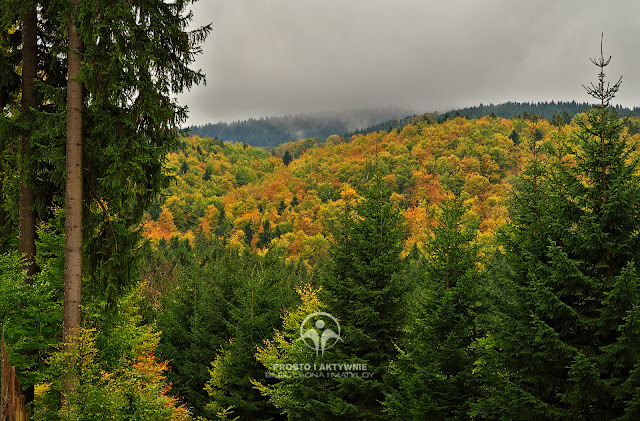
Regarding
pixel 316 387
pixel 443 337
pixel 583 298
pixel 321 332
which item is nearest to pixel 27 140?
pixel 321 332

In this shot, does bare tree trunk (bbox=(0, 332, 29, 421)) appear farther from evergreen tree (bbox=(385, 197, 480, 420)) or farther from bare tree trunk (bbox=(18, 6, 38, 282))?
evergreen tree (bbox=(385, 197, 480, 420))

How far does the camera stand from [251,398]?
71.7 ft

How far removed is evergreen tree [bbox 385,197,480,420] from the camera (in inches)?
480

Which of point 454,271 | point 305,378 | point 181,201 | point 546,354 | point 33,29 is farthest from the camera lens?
point 181,201

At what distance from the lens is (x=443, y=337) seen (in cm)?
1295

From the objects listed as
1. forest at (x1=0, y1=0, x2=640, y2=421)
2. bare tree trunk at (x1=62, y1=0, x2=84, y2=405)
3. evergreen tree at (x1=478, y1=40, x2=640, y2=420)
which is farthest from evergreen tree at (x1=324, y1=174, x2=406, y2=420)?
bare tree trunk at (x1=62, y1=0, x2=84, y2=405)

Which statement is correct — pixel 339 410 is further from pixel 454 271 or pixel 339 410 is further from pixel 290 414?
pixel 454 271

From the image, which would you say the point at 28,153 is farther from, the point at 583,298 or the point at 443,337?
the point at 583,298

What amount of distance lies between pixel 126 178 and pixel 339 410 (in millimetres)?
9222

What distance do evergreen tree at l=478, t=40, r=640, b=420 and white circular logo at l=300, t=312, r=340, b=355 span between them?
5750mm

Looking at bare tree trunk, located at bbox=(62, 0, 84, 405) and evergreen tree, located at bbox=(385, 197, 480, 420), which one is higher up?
bare tree trunk, located at bbox=(62, 0, 84, 405)

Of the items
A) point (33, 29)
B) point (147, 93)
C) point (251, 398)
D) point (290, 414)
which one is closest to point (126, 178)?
point (147, 93)

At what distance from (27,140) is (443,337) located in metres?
11.4

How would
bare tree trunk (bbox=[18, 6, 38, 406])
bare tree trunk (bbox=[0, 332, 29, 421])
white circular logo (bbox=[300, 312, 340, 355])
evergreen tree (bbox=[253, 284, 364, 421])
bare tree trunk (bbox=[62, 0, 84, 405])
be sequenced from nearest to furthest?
1. bare tree trunk (bbox=[0, 332, 29, 421])
2. bare tree trunk (bbox=[62, 0, 84, 405])
3. bare tree trunk (bbox=[18, 6, 38, 406])
4. evergreen tree (bbox=[253, 284, 364, 421])
5. white circular logo (bbox=[300, 312, 340, 355])
